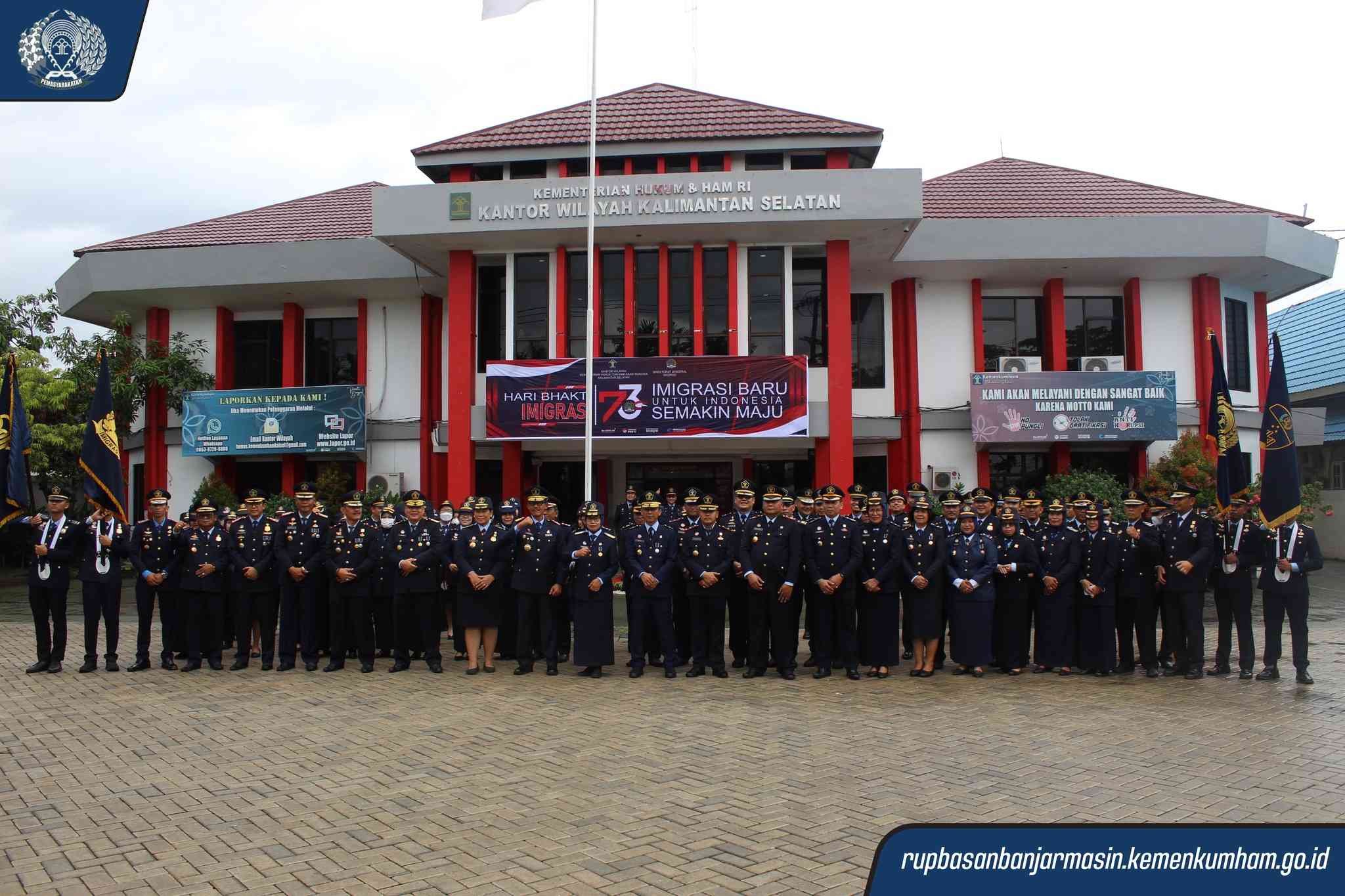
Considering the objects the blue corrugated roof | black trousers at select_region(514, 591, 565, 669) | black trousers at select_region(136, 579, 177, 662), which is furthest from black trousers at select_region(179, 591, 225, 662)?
the blue corrugated roof

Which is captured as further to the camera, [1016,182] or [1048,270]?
[1016,182]

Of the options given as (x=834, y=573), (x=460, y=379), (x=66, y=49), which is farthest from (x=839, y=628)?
(x=460, y=379)

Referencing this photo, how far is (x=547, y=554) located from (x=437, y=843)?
5120 millimetres

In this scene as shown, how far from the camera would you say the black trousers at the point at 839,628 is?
30.2ft

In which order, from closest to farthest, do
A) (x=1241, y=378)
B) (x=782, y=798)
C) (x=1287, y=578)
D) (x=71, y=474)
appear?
(x=782, y=798)
(x=1287, y=578)
(x=1241, y=378)
(x=71, y=474)

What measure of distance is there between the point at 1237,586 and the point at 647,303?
1161cm

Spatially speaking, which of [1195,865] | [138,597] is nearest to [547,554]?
[138,597]

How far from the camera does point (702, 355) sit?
1731cm

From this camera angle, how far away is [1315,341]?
2808 cm

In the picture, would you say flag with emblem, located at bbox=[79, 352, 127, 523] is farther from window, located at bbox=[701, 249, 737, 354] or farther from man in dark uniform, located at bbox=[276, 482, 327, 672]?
window, located at bbox=[701, 249, 737, 354]

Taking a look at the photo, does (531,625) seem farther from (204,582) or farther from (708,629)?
(204,582)

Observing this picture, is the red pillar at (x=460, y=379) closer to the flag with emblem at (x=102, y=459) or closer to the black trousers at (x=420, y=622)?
the black trousers at (x=420, y=622)

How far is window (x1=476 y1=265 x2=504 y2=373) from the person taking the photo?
18.8 metres

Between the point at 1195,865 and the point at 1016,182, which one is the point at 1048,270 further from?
the point at 1195,865
